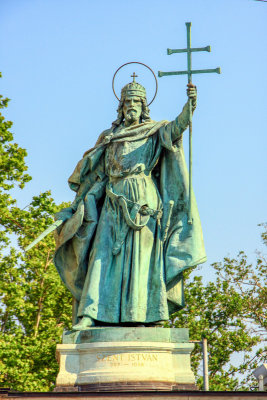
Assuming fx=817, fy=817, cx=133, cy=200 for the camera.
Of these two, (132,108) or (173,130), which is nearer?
(173,130)

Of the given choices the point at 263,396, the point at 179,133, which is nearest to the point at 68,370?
A: the point at 263,396

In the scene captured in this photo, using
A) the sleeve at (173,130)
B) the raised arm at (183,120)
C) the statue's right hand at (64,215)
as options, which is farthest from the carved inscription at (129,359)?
the raised arm at (183,120)

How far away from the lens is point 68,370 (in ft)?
41.1

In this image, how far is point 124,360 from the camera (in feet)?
40.7

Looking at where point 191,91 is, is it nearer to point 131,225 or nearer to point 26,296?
point 131,225

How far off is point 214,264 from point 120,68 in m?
15.7

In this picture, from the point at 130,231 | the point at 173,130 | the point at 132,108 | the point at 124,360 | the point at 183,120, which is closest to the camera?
the point at 124,360

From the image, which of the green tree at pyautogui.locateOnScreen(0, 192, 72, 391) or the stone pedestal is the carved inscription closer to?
the stone pedestal

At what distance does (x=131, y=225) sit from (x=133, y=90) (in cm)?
251

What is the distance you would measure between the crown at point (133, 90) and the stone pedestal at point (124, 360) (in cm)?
423

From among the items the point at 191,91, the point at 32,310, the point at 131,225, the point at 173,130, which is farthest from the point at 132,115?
the point at 32,310

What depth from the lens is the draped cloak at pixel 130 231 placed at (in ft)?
43.4

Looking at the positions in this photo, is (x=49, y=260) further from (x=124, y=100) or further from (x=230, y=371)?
(x=124, y=100)

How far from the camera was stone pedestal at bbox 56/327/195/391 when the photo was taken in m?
12.2
